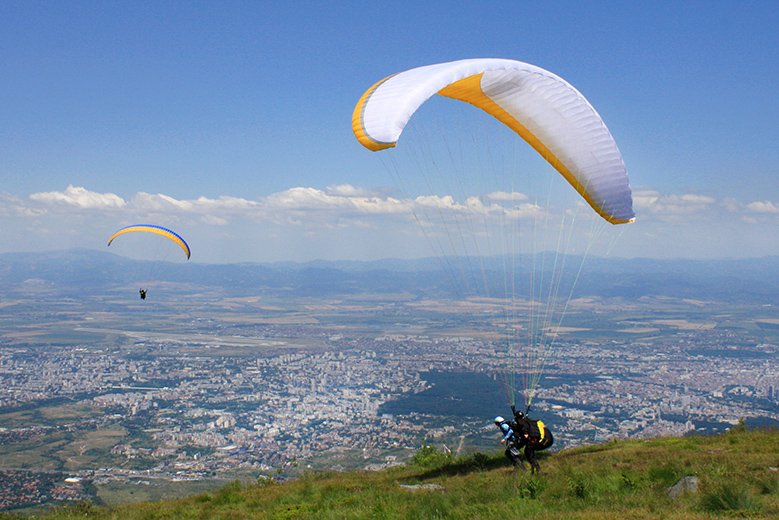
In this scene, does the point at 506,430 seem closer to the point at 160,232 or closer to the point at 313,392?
the point at 160,232

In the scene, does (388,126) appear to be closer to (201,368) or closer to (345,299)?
(201,368)

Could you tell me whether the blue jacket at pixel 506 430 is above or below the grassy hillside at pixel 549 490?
above

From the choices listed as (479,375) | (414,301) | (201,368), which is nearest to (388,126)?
(479,375)

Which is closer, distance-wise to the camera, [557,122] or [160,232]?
[557,122]

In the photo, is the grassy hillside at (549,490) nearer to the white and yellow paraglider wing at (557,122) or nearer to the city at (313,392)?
the city at (313,392)

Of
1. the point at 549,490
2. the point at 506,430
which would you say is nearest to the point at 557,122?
the point at 506,430

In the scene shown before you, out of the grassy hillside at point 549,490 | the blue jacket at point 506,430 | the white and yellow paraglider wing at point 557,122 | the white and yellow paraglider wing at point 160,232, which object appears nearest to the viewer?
the grassy hillside at point 549,490

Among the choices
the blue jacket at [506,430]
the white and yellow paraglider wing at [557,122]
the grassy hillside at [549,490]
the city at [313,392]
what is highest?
the white and yellow paraglider wing at [557,122]

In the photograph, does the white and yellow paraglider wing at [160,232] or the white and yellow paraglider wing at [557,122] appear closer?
the white and yellow paraglider wing at [557,122]

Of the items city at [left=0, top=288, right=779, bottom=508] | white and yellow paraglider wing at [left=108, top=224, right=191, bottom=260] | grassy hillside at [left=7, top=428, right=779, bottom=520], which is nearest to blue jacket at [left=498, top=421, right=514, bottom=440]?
grassy hillside at [left=7, top=428, right=779, bottom=520]

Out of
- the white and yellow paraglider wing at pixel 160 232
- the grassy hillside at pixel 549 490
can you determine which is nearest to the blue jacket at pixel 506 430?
the grassy hillside at pixel 549 490
